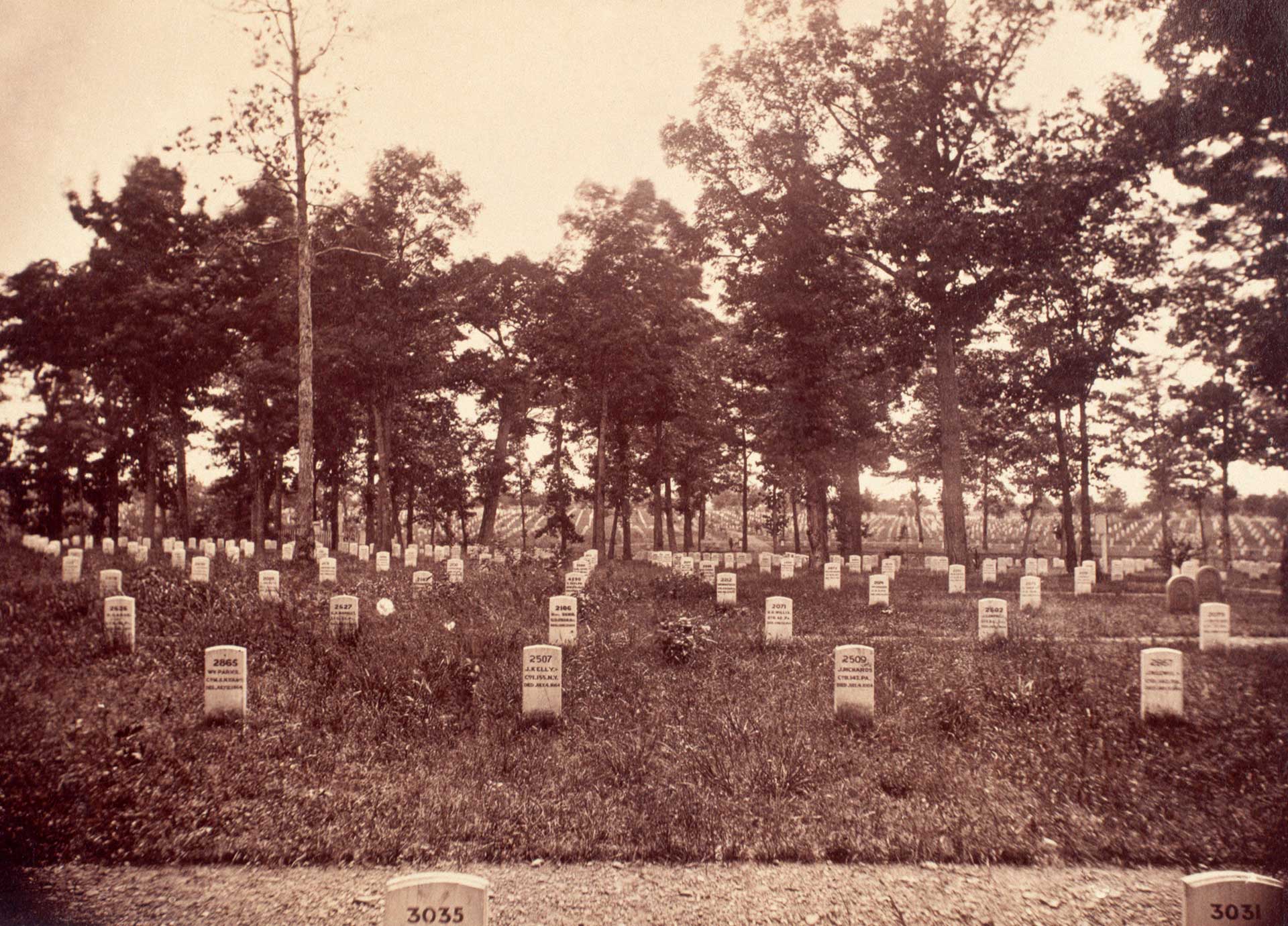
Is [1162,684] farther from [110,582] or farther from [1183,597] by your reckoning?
[110,582]

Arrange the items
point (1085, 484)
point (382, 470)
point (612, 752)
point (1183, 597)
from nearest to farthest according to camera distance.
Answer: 1. point (612, 752)
2. point (1183, 597)
3. point (382, 470)
4. point (1085, 484)

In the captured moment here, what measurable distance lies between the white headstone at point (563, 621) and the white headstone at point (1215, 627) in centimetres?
830

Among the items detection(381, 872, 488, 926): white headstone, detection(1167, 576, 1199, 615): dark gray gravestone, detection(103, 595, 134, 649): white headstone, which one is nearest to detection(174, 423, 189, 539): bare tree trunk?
detection(103, 595, 134, 649): white headstone

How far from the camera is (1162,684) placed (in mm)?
7375

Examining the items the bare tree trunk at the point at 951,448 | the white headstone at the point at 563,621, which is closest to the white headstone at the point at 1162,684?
the white headstone at the point at 563,621

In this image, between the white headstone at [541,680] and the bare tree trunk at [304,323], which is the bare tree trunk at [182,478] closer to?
the bare tree trunk at [304,323]

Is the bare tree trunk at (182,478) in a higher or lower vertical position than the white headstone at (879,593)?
higher

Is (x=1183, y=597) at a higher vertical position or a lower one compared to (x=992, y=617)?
lower

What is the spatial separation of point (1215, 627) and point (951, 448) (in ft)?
32.3

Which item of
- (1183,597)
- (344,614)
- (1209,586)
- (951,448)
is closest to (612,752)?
(344,614)

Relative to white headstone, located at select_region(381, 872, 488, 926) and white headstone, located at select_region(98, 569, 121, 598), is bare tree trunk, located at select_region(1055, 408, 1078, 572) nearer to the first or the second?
white headstone, located at select_region(98, 569, 121, 598)

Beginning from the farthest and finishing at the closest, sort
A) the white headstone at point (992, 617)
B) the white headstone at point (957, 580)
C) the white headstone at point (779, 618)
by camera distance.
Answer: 1. the white headstone at point (957, 580)
2. the white headstone at point (992, 617)
3. the white headstone at point (779, 618)

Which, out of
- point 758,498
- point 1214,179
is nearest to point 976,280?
point 1214,179

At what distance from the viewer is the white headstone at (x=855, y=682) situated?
23.7ft
